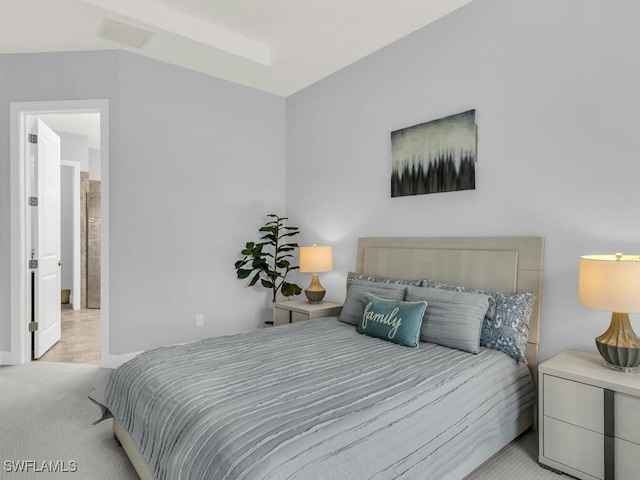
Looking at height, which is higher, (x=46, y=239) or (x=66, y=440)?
(x=46, y=239)

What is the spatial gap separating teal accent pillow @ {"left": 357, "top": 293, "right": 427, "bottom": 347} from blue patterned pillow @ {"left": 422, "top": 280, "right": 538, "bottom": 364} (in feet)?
1.32

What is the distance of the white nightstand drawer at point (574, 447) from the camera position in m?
1.84

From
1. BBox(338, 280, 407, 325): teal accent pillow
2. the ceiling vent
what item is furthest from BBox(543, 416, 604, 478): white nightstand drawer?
the ceiling vent

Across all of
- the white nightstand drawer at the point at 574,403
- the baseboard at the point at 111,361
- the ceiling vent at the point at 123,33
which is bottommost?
the baseboard at the point at 111,361

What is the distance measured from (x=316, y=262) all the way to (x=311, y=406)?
7.21 feet

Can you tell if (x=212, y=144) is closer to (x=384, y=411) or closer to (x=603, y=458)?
(x=384, y=411)

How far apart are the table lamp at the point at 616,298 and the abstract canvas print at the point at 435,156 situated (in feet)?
3.68

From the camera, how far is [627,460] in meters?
1.75

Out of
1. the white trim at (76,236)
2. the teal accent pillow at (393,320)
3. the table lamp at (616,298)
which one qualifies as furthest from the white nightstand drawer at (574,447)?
the white trim at (76,236)

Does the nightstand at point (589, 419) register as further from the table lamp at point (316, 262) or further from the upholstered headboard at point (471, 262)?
the table lamp at point (316, 262)

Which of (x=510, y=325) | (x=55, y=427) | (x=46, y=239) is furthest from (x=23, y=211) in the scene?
(x=510, y=325)

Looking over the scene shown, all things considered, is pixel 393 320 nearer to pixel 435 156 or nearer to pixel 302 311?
pixel 302 311

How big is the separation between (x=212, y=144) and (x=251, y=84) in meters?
0.84

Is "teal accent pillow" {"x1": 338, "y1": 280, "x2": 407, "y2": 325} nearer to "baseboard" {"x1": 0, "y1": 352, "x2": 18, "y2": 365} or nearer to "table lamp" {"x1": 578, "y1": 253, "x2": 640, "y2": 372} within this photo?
"table lamp" {"x1": 578, "y1": 253, "x2": 640, "y2": 372}
